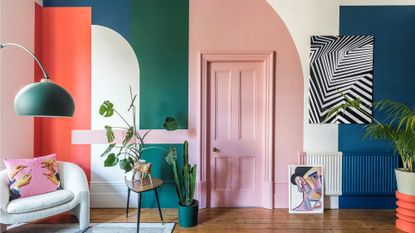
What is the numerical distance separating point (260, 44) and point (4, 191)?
134 inches

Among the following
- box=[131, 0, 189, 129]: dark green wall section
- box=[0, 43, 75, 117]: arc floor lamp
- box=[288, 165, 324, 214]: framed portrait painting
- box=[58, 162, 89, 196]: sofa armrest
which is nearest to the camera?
box=[0, 43, 75, 117]: arc floor lamp

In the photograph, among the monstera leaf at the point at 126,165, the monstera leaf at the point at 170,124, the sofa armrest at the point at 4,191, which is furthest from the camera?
the monstera leaf at the point at 170,124

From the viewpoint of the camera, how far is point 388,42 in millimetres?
3203

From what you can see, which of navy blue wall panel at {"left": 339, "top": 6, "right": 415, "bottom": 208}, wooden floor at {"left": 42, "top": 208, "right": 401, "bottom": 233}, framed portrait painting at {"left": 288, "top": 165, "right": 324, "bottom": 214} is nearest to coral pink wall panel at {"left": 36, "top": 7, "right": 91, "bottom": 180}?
wooden floor at {"left": 42, "top": 208, "right": 401, "bottom": 233}

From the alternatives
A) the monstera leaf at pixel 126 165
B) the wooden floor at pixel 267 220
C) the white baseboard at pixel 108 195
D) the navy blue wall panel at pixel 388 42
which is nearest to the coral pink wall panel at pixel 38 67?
the white baseboard at pixel 108 195

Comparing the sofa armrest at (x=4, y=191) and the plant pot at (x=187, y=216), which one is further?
the plant pot at (x=187, y=216)

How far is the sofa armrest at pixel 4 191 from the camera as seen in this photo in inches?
91.1

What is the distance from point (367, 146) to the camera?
3230 millimetres

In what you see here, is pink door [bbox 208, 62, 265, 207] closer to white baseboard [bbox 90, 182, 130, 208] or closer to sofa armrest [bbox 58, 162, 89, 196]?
white baseboard [bbox 90, 182, 130, 208]

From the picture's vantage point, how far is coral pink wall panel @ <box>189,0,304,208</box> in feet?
10.5

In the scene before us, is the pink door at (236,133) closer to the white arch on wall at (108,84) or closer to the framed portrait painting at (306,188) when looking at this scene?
the framed portrait painting at (306,188)

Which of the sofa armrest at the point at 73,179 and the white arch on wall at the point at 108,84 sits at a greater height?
the white arch on wall at the point at 108,84

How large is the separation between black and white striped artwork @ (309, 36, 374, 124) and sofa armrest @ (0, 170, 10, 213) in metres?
3.71

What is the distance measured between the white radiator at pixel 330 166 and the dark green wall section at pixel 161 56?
1833mm
